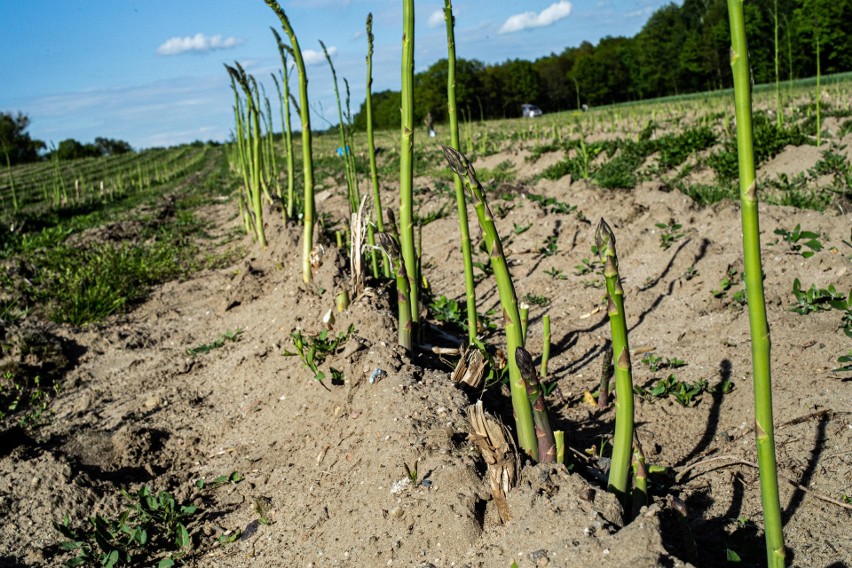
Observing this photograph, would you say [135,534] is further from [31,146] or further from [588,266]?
[31,146]

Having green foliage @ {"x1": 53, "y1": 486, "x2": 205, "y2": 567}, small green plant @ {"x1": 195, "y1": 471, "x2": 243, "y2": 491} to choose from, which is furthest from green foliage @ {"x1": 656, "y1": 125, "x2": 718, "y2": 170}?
green foliage @ {"x1": 53, "y1": 486, "x2": 205, "y2": 567}

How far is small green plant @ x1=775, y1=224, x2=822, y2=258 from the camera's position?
13.0 ft

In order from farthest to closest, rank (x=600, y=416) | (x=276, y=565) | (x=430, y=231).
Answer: (x=430, y=231) → (x=600, y=416) → (x=276, y=565)

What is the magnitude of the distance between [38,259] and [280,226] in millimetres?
3032

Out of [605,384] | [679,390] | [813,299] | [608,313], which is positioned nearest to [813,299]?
[813,299]

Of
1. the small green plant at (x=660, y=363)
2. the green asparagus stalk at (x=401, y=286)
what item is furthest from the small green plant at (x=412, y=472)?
the small green plant at (x=660, y=363)

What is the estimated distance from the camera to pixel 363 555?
2.24 metres

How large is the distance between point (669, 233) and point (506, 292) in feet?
12.5

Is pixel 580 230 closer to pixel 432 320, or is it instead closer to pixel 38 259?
pixel 432 320

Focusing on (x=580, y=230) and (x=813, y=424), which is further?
(x=580, y=230)

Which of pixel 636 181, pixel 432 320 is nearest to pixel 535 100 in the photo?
pixel 636 181

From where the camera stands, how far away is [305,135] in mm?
4324

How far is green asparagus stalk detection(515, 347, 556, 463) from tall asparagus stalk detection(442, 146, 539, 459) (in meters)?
0.03

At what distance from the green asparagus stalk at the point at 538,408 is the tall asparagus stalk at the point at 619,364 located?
0.72 feet
